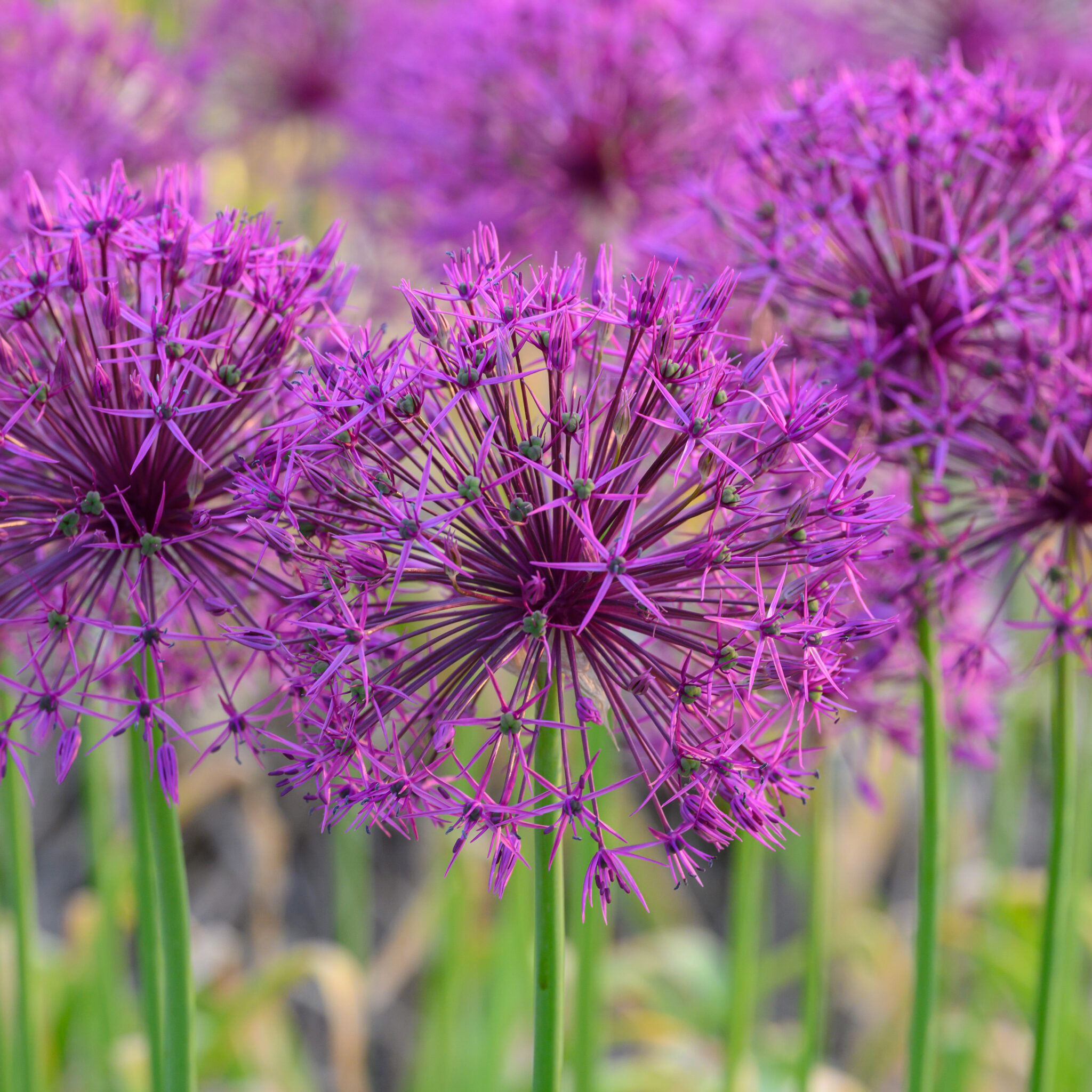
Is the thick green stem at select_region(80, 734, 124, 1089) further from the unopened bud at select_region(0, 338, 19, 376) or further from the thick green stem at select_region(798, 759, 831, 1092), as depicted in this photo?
the thick green stem at select_region(798, 759, 831, 1092)

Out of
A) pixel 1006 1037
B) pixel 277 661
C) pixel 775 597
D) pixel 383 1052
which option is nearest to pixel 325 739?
pixel 277 661

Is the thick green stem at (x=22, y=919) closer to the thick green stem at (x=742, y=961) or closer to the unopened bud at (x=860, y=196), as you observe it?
the thick green stem at (x=742, y=961)

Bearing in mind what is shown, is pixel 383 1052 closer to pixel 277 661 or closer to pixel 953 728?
pixel 953 728

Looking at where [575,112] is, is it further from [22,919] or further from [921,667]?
[22,919]

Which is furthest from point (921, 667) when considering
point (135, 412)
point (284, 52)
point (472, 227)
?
point (284, 52)

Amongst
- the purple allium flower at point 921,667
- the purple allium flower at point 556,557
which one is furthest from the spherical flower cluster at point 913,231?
the purple allium flower at point 556,557

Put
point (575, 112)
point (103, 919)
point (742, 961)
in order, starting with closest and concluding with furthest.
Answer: point (742, 961), point (103, 919), point (575, 112)
